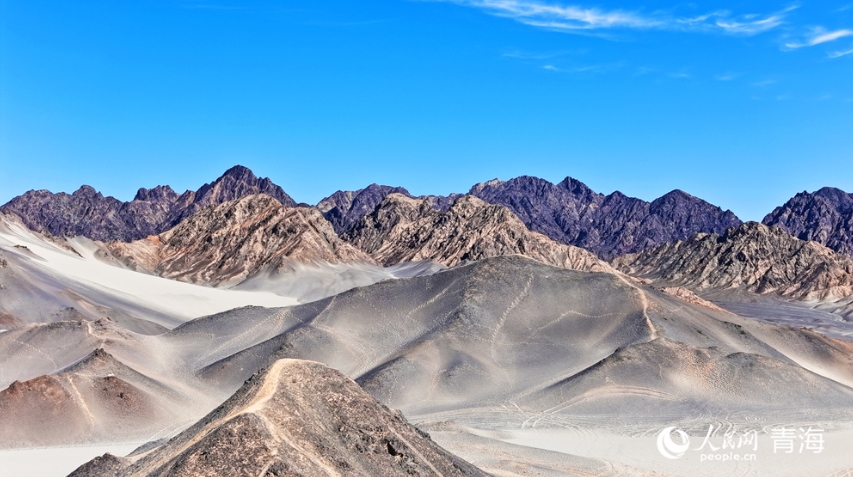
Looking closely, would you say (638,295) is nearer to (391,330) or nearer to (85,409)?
(391,330)

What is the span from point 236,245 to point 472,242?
48899 millimetres

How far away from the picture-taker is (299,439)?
1917 centimetres

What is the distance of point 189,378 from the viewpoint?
166 ft

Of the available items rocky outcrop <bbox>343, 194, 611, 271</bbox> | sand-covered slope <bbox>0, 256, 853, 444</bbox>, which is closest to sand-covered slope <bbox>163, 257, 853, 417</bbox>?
sand-covered slope <bbox>0, 256, 853, 444</bbox>

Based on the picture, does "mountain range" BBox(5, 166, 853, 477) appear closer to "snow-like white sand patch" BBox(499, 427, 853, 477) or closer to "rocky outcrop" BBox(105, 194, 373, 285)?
"snow-like white sand patch" BBox(499, 427, 853, 477)

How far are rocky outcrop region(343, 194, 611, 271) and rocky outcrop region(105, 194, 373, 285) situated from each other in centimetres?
1918

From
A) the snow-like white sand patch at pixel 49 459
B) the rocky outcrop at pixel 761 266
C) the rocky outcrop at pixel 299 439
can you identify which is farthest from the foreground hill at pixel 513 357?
the rocky outcrop at pixel 761 266

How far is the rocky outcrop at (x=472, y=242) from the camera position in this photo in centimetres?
16925

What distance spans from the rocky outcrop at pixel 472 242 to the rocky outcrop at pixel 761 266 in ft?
65.7

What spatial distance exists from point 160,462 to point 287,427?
3437 millimetres

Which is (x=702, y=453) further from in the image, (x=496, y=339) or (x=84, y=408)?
(x=84, y=408)

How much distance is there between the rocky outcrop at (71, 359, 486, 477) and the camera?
704 inches

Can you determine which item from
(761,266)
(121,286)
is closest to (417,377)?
(121,286)

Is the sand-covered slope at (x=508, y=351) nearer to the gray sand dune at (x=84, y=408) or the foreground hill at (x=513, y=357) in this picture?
the foreground hill at (x=513, y=357)
